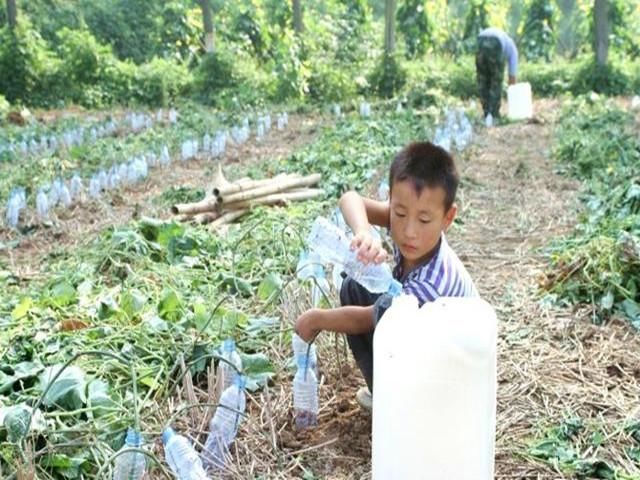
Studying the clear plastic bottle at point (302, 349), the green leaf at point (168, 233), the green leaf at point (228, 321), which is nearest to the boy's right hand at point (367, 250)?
the clear plastic bottle at point (302, 349)

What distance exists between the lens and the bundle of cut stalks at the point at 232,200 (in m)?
5.79

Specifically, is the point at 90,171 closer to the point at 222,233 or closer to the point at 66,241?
the point at 66,241

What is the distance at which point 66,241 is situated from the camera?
5.67 meters

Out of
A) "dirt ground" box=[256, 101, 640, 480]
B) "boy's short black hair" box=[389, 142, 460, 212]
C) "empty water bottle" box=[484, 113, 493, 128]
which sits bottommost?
"empty water bottle" box=[484, 113, 493, 128]

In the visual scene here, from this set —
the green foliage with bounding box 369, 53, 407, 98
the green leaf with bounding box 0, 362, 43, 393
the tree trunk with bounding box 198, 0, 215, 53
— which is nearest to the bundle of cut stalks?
the green leaf with bounding box 0, 362, 43, 393

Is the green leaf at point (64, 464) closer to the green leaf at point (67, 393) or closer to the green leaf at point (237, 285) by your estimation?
the green leaf at point (67, 393)

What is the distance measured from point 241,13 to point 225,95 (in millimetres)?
6124

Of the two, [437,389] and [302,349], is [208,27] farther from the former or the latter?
[437,389]

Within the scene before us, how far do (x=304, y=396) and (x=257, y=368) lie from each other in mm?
413

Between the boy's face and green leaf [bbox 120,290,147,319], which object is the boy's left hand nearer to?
the boy's face

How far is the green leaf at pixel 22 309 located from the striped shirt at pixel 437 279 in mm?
1915

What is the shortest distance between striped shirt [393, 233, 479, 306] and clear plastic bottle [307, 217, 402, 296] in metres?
0.07

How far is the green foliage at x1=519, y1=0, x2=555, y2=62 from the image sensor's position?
71.6 feet

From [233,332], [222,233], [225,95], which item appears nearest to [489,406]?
[233,332]
